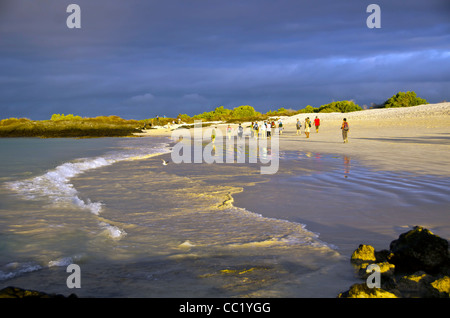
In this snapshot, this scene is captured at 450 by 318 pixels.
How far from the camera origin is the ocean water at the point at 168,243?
13.7 ft

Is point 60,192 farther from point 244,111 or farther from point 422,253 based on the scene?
point 244,111

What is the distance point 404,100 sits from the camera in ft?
246

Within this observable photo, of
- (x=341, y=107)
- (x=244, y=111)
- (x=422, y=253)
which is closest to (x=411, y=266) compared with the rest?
(x=422, y=253)

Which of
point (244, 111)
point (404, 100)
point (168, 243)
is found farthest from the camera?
point (244, 111)

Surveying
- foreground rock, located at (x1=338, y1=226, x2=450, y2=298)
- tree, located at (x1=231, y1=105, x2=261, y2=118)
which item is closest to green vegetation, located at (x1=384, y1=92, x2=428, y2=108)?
tree, located at (x1=231, y1=105, x2=261, y2=118)

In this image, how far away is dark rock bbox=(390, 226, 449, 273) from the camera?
13.4ft

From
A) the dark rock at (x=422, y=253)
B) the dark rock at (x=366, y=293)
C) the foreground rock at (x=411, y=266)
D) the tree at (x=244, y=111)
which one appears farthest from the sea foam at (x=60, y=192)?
the tree at (x=244, y=111)

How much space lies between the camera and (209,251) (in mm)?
5258

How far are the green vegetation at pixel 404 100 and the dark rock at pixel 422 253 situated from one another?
77.4 meters

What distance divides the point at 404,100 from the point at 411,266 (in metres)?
79.5

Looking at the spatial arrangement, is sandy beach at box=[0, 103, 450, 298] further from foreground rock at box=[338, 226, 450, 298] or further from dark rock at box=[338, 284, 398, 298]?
dark rock at box=[338, 284, 398, 298]

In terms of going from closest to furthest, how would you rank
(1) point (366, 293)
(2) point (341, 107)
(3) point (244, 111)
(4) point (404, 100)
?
(1) point (366, 293), (4) point (404, 100), (2) point (341, 107), (3) point (244, 111)

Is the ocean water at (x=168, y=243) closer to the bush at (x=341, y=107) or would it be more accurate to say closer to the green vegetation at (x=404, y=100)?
the green vegetation at (x=404, y=100)
